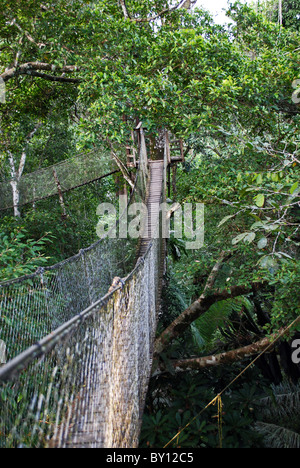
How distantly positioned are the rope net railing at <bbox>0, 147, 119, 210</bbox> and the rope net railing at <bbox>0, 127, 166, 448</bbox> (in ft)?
10.8

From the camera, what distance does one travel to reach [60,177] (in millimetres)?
6805

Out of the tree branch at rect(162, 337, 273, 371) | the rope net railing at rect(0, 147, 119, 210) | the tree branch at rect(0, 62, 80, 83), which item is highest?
the tree branch at rect(0, 62, 80, 83)

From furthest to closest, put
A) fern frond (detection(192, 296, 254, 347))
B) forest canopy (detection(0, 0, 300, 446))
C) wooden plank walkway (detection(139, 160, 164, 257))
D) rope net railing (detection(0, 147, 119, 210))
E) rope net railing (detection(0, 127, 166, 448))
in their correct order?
rope net railing (detection(0, 147, 119, 210)) → fern frond (detection(192, 296, 254, 347)) → wooden plank walkway (detection(139, 160, 164, 257)) → forest canopy (detection(0, 0, 300, 446)) → rope net railing (detection(0, 127, 166, 448))

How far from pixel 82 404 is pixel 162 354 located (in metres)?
3.64

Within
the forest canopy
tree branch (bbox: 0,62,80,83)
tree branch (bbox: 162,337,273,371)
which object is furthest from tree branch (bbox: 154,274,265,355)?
tree branch (bbox: 0,62,80,83)

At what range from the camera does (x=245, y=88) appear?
179 inches

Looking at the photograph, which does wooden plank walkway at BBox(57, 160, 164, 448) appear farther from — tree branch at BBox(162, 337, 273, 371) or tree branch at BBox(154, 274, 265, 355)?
tree branch at BBox(162, 337, 273, 371)

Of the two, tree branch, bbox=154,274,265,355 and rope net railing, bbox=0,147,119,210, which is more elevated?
rope net railing, bbox=0,147,119,210

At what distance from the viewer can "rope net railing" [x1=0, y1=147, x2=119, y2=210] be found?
6.70 metres

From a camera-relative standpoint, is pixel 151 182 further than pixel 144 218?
Yes

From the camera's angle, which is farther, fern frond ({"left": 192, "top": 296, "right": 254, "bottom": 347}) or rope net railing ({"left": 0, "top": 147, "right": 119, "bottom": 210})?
rope net railing ({"left": 0, "top": 147, "right": 119, "bottom": 210})

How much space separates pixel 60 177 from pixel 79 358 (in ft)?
18.8

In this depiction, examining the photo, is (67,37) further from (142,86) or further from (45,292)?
(45,292)
